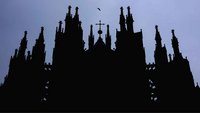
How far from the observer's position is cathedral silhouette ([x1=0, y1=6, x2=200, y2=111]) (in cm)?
2591

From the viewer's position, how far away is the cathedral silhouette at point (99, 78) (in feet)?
85.0

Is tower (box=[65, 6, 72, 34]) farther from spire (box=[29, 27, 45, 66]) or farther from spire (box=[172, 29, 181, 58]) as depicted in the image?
spire (box=[172, 29, 181, 58])

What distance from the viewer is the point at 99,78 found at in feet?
93.1

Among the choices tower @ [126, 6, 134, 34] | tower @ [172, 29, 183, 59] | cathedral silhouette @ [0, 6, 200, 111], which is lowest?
cathedral silhouette @ [0, 6, 200, 111]

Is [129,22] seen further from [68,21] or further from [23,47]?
[23,47]

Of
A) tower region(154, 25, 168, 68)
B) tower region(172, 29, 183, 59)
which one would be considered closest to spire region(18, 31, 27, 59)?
tower region(154, 25, 168, 68)

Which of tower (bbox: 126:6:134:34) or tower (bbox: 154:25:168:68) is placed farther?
tower (bbox: 126:6:134:34)

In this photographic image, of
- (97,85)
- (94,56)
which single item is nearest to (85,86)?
(97,85)

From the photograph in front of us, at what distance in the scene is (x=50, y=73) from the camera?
28.1 meters

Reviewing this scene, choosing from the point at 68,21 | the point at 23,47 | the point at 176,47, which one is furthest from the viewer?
the point at 68,21

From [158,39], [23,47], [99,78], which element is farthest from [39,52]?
[158,39]

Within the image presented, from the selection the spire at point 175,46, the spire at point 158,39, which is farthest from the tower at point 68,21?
the spire at point 175,46

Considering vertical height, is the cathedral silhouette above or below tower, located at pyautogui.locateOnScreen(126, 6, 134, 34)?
below

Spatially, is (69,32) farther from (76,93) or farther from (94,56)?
(76,93)
